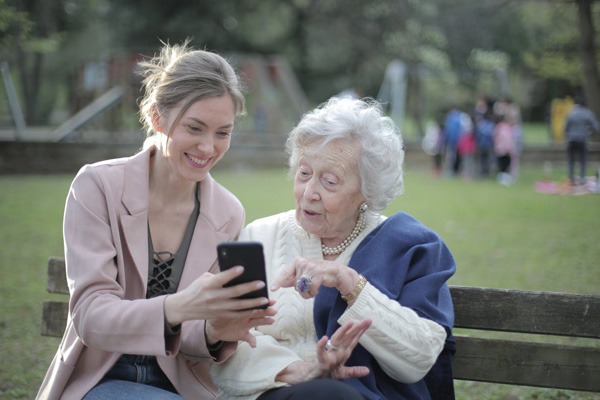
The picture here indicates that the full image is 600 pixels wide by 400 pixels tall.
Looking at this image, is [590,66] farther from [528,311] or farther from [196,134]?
[196,134]

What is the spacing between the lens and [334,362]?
8.50 ft

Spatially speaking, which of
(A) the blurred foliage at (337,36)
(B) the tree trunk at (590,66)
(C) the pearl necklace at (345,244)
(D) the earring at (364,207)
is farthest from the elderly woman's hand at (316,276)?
(A) the blurred foliage at (337,36)

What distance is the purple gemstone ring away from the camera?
2529mm

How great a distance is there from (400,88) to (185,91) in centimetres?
2485

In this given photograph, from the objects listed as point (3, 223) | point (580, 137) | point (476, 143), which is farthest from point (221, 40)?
point (3, 223)

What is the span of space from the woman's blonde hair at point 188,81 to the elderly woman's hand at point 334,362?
3.86 feet

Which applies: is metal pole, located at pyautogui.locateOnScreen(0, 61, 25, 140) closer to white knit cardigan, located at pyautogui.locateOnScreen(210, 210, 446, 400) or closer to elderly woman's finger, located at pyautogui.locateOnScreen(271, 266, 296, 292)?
white knit cardigan, located at pyautogui.locateOnScreen(210, 210, 446, 400)

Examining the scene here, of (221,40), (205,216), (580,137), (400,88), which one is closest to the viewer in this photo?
(205,216)

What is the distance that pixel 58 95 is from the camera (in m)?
43.3

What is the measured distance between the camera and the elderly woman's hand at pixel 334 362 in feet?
8.28

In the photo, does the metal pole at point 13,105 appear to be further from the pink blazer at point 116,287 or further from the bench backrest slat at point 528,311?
the bench backrest slat at point 528,311

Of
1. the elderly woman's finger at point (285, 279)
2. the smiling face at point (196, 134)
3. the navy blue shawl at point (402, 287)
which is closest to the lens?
the elderly woman's finger at point (285, 279)

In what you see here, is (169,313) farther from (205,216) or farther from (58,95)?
(58,95)

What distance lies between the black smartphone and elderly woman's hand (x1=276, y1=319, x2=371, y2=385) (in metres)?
0.40
